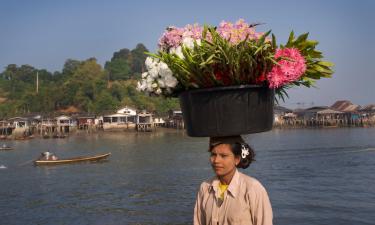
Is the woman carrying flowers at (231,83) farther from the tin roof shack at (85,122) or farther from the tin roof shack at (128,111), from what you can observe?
the tin roof shack at (85,122)

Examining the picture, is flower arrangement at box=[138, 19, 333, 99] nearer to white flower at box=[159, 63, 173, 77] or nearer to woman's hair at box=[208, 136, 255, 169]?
white flower at box=[159, 63, 173, 77]

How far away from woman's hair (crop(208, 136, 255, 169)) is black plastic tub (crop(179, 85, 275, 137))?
0.36ft

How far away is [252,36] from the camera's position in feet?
9.71

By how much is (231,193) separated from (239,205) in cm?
9

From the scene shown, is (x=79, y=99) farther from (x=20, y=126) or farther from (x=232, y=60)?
(x=232, y=60)

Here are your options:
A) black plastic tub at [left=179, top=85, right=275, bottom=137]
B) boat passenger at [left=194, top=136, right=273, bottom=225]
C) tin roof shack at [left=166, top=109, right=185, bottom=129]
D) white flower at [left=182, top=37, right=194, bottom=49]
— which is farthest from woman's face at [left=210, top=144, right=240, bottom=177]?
tin roof shack at [left=166, top=109, right=185, bottom=129]

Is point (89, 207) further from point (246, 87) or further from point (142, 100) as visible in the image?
point (142, 100)

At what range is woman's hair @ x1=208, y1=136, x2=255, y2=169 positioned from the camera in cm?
305

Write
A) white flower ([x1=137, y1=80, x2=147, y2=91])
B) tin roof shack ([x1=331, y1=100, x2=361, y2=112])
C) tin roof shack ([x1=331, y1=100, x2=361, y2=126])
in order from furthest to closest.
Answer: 1. tin roof shack ([x1=331, y1=100, x2=361, y2=112])
2. tin roof shack ([x1=331, y1=100, x2=361, y2=126])
3. white flower ([x1=137, y1=80, x2=147, y2=91])

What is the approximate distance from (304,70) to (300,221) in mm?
11713

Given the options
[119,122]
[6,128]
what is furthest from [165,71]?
[6,128]

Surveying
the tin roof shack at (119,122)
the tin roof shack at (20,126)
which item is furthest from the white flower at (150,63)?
the tin roof shack at (20,126)

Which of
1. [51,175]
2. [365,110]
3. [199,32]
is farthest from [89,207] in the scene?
[365,110]

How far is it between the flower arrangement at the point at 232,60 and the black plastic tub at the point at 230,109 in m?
0.06
